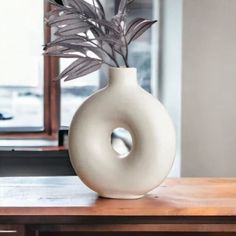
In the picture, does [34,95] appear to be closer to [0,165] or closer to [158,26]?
[0,165]

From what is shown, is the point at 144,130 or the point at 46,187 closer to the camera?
the point at 144,130

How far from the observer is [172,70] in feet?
8.68

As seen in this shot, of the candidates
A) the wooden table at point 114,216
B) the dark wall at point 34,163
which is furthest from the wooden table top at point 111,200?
the dark wall at point 34,163

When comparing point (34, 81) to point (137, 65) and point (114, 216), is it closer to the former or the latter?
point (137, 65)

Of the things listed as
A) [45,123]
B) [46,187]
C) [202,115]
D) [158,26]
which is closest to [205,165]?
[202,115]

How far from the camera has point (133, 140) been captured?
1.37 metres

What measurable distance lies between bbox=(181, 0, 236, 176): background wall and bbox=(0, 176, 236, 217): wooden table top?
92 centimetres

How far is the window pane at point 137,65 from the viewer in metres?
2.93

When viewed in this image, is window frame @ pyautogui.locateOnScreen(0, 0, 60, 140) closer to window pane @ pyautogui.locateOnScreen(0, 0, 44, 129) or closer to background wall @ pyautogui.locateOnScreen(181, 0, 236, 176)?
window pane @ pyautogui.locateOnScreen(0, 0, 44, 129)

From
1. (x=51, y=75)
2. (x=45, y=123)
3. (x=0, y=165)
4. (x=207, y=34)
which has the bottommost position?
(x=0, y=165)

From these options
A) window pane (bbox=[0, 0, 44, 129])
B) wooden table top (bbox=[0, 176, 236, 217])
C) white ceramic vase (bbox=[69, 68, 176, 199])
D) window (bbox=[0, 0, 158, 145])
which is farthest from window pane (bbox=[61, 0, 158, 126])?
white ceramic vase (bbox=[69, 68, 176, 199])

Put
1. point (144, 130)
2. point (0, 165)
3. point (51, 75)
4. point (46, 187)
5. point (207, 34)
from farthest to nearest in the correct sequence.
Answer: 1. point (51, 75)
2. point (0, 165)
3. point (207, 34)
4. point (46, 187)
5. point (144, 130)

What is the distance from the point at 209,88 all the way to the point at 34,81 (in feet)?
3.49

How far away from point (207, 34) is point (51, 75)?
3.21 feet
